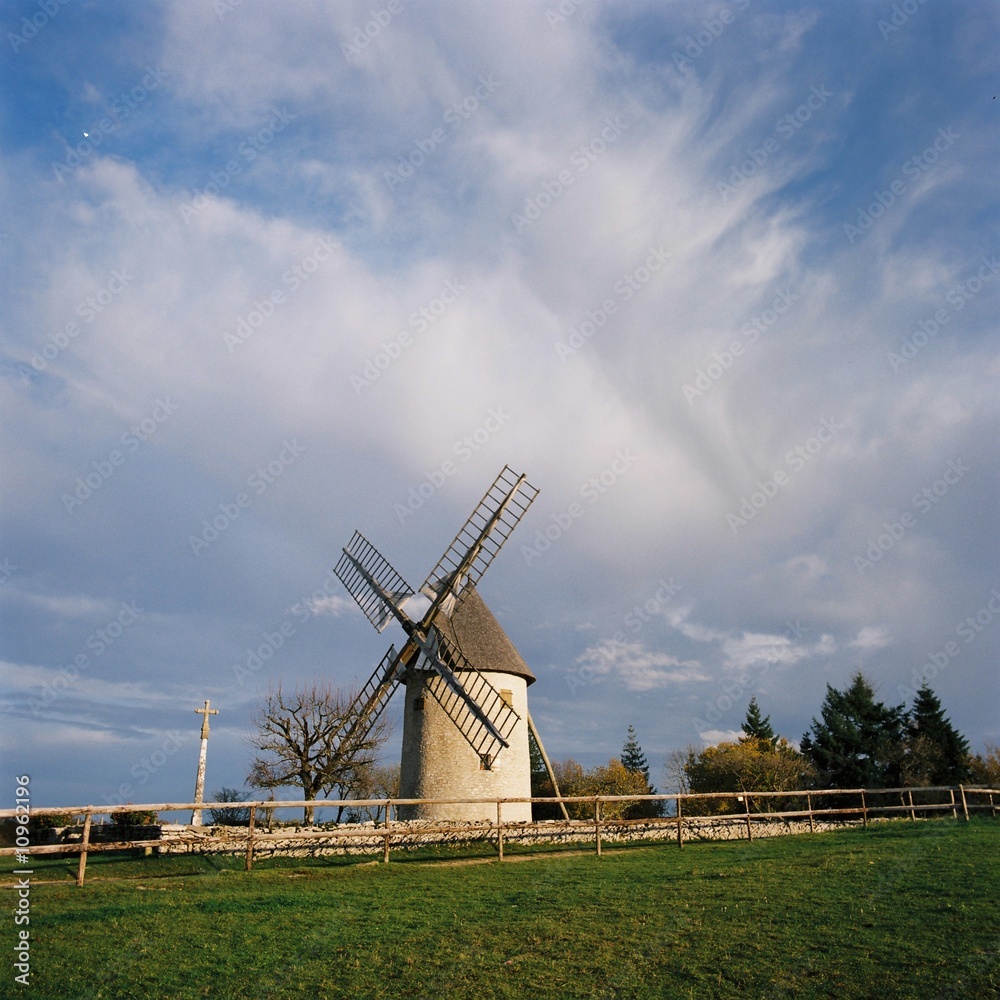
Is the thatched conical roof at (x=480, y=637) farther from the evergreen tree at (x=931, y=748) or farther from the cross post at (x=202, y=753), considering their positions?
the evergreen tree at (x=931, y=748)

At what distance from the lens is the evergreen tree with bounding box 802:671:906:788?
137 feet

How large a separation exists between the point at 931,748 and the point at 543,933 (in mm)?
40131

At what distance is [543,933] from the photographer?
9.25m

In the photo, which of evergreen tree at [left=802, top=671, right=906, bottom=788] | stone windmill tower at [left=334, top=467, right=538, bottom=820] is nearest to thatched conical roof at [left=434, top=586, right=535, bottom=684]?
stone windmill tower at [left=334, top=467, right=538, bottom=820]

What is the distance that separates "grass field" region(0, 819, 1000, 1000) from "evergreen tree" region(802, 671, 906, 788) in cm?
2942

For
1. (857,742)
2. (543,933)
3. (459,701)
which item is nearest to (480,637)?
(459,701)

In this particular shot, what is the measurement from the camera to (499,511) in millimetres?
27891

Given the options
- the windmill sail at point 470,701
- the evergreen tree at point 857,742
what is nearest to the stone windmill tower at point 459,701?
the windmill sail at point 470,701

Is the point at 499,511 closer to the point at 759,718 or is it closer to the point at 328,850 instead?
the point at 328,850

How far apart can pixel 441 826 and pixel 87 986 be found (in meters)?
12.9

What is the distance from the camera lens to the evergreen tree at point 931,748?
41219mm

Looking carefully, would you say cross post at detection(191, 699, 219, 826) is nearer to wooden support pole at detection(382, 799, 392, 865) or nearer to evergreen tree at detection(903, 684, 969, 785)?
wooden support pole at detection(382, 799, 392, 865)

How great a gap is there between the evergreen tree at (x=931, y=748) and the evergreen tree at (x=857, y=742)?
2.00ft

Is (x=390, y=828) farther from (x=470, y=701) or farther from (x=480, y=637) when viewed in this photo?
(x=480, y=637)
